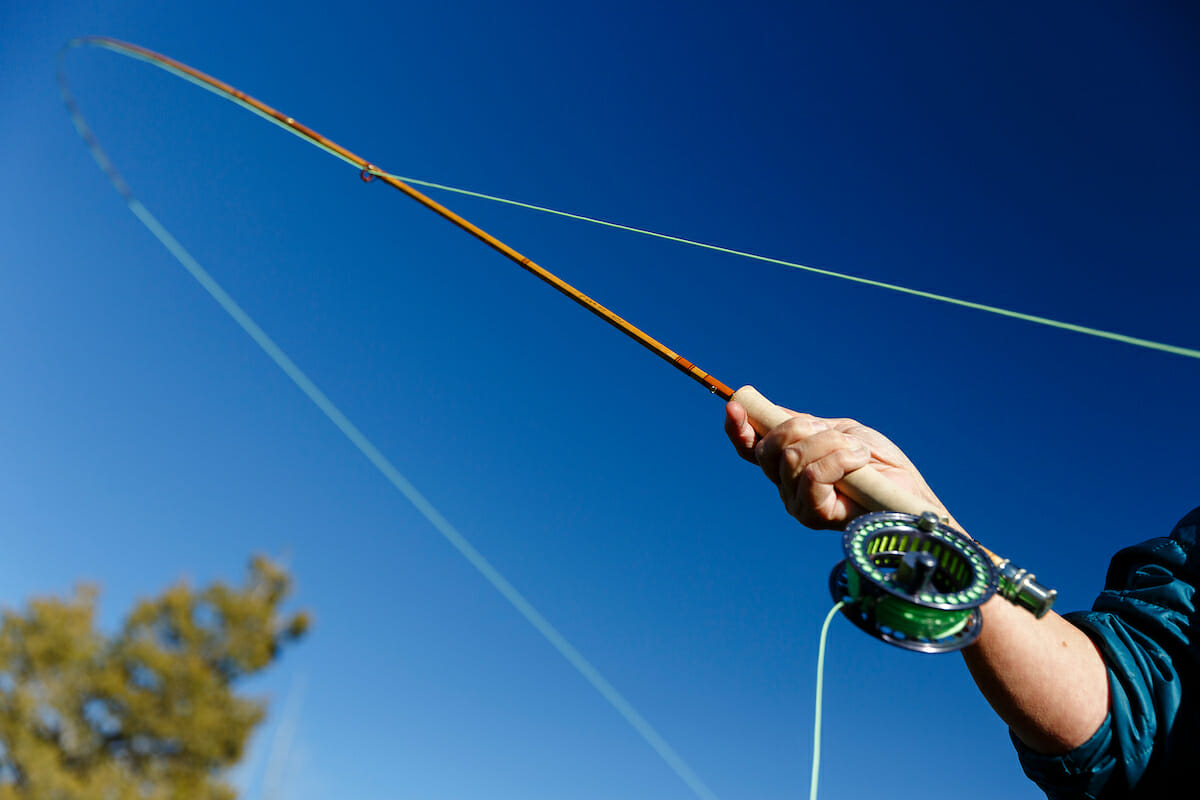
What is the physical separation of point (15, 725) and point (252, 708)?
77.9 inches

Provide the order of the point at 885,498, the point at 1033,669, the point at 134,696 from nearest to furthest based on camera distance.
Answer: the point at 1033,669
the point at 885,498
the point at 134,696

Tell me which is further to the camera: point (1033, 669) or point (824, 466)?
point (824, 466)

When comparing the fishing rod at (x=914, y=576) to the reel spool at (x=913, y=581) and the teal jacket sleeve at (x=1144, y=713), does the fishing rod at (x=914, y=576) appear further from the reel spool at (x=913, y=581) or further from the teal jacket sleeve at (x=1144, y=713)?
the teal jacket sleeve at (x=1144, y=713)

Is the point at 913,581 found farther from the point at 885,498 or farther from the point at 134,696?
the point at 134,696

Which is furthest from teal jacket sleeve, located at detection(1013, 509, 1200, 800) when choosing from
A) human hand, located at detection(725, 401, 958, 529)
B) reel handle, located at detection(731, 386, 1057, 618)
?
human hand, located at detection(725, 401, 958, 529)

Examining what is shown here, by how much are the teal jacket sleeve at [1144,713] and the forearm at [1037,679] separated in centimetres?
3

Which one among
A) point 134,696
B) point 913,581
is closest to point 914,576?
point 913,581

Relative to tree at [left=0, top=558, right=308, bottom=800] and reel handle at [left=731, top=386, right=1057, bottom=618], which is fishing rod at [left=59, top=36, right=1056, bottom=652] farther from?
tree at [left=0, top=558, right=308, bottom=800]

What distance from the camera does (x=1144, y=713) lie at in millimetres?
1342

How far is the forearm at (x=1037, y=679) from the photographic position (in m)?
1.30

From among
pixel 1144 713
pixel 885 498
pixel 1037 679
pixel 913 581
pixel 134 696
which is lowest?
pixel 1144 713

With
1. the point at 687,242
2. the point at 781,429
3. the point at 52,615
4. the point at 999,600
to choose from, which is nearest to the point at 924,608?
the point at 999,600

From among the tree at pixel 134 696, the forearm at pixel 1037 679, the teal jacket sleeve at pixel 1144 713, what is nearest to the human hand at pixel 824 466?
the forearm at pixel 1037 679

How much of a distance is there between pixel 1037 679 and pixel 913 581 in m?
0.26
